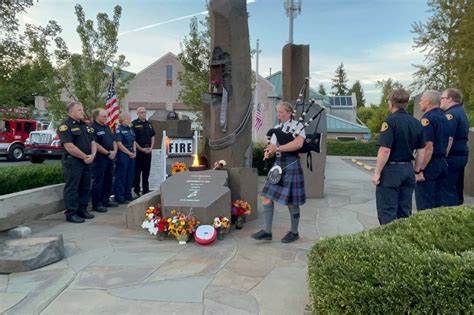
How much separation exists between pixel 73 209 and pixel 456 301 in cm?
553

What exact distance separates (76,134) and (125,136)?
160 cm

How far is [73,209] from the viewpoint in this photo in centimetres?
631

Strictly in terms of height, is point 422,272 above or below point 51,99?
below

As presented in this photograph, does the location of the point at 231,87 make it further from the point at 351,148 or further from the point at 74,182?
the point at 351,148

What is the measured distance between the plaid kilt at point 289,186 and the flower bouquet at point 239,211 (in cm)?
88

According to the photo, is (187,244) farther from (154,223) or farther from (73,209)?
(73,209)

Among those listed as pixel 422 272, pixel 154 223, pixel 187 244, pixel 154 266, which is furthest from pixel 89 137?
pixel 422 272

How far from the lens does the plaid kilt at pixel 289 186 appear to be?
503 centimetres

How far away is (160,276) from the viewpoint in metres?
3.94

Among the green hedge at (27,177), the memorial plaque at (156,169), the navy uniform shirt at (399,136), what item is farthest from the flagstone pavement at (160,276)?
the memorial plaque at (156,169)

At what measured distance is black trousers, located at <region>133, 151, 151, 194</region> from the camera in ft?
27.7

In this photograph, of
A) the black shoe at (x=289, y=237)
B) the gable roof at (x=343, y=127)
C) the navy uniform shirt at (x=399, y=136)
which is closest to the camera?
the navy uniform shirt at (x=399, y=136)

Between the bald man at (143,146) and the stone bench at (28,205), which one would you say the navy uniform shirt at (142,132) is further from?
the stone bench at (28,205)

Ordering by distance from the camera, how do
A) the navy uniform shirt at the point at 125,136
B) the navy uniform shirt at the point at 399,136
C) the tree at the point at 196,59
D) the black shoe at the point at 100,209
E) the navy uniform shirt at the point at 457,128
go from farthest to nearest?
1. the tree at the point at 196,59
2. the navy uniform shirt at the point at 125,136
3. the black shoe at the point at 100,209
4. the navy uniform shirt at the point at 457,128
5. the navy uniform shirt at the point at 399,136
